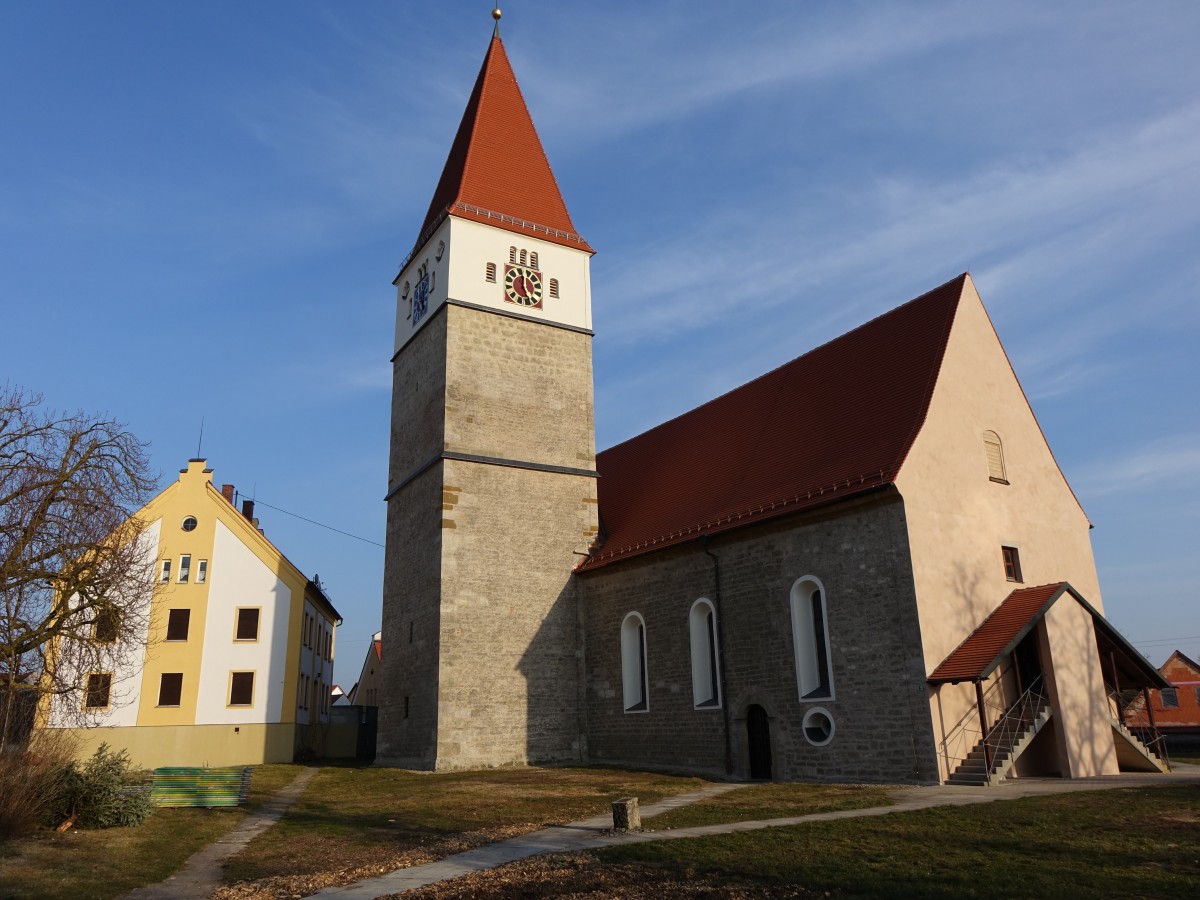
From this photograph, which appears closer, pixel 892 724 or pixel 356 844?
pixel 356 844

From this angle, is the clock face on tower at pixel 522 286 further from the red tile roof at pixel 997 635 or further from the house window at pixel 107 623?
the red tile roof at pixel 997 635

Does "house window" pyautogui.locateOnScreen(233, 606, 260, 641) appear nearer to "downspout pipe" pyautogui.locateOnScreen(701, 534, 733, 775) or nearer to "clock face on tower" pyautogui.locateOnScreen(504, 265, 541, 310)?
"clock face on tower" pyautogui.locateOnScreen(504, 265, 541, 310)

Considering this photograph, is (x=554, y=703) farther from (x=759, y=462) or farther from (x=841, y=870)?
(x=841, y=870)

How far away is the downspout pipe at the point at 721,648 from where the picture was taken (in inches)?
741

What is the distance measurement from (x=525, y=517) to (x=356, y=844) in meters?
13.5

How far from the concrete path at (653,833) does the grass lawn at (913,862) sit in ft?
1.51

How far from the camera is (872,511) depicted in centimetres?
1655

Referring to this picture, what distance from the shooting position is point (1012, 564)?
1786 centimetres

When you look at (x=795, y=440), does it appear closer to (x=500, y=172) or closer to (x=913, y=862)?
(x=913, y=862)

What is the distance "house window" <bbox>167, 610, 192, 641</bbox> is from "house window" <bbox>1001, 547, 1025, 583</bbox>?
22071 mm

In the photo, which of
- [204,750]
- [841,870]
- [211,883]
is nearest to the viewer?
[841,870]

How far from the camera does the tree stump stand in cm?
1088

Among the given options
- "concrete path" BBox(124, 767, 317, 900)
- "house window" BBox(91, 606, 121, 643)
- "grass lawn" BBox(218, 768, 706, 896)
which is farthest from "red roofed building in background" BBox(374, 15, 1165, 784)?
"house window" BBox(91, 606, 121, 643)

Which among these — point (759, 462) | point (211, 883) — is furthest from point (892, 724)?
point (211, 883)
